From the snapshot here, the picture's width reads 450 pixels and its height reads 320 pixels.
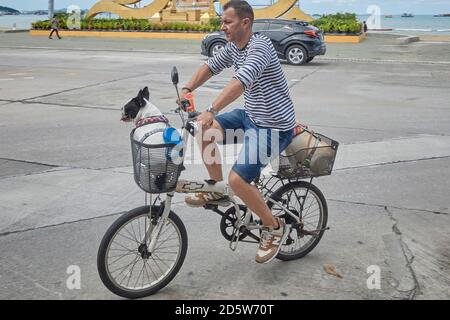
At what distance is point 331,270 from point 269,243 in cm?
57

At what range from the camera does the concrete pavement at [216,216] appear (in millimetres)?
3826

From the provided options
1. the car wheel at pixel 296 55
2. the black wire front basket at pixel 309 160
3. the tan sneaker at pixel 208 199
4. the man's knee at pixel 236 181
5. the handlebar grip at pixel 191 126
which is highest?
the car wheel at pixel 296 55

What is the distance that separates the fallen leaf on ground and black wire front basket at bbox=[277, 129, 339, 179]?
2.64 ft


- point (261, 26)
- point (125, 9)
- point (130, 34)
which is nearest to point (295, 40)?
point (261, 26)

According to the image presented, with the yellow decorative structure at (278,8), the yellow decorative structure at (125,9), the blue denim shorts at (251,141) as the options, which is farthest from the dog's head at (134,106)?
the yellow decorative structure at (125,9)

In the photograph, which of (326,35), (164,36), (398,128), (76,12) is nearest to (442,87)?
(398,128)

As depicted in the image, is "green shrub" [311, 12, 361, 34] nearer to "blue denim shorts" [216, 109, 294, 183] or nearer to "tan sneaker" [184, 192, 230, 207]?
"blue denim shorts" [216, 109, 294, 183]

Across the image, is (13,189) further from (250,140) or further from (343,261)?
(343,261)

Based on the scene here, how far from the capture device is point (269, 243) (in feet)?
12.8

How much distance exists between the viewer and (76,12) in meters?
38.2

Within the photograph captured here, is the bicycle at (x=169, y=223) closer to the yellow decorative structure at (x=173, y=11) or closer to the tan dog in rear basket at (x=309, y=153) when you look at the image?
the tan dog in rear basket at (x=309, y=153)

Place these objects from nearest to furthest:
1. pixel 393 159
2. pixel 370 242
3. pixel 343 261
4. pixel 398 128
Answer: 1. pixel 343 261
2. pixel 370 242
3. pixel 393 159
4. pixel 398 128

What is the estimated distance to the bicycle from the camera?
318 centimetres
